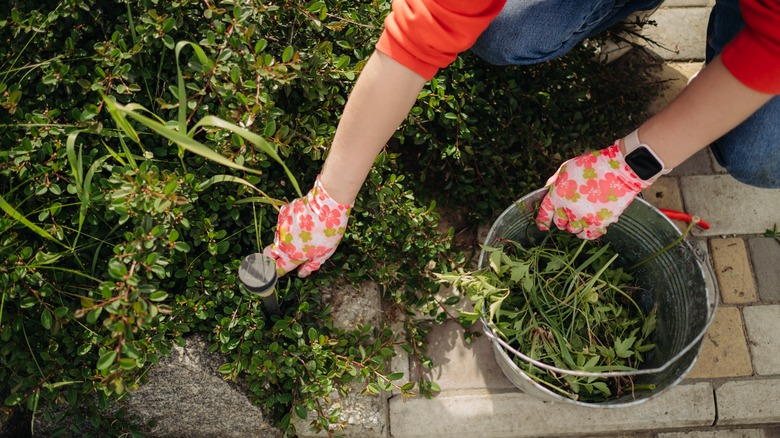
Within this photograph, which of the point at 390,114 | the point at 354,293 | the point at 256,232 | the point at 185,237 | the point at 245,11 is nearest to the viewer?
the point at 390,114

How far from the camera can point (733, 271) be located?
257 centimetres

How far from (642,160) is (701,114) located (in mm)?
199

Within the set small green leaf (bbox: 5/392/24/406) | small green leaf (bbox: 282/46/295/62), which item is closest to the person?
small green leaf (bbox: 282/46/295/62)

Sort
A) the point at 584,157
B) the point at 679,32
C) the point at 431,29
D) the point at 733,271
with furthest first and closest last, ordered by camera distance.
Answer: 1. the point at 679,32
2. the point at 733,271
3. the point at 584,157
4. the point at 431,29

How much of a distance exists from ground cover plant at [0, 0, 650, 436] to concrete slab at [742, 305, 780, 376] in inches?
49.5

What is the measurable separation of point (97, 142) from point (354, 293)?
0.97 metres

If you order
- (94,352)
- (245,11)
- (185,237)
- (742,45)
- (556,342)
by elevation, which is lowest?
(94,352)

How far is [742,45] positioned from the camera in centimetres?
161

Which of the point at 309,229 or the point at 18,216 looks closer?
the point at 18,216

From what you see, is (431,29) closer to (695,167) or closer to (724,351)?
(695,167)

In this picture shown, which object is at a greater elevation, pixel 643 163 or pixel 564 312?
pixel 643 163

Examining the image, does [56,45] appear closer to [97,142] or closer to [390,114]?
[97,142]

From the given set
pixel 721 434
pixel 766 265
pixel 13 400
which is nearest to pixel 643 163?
pixel 766 265

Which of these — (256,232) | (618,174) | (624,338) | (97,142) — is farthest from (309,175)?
(624,338)
